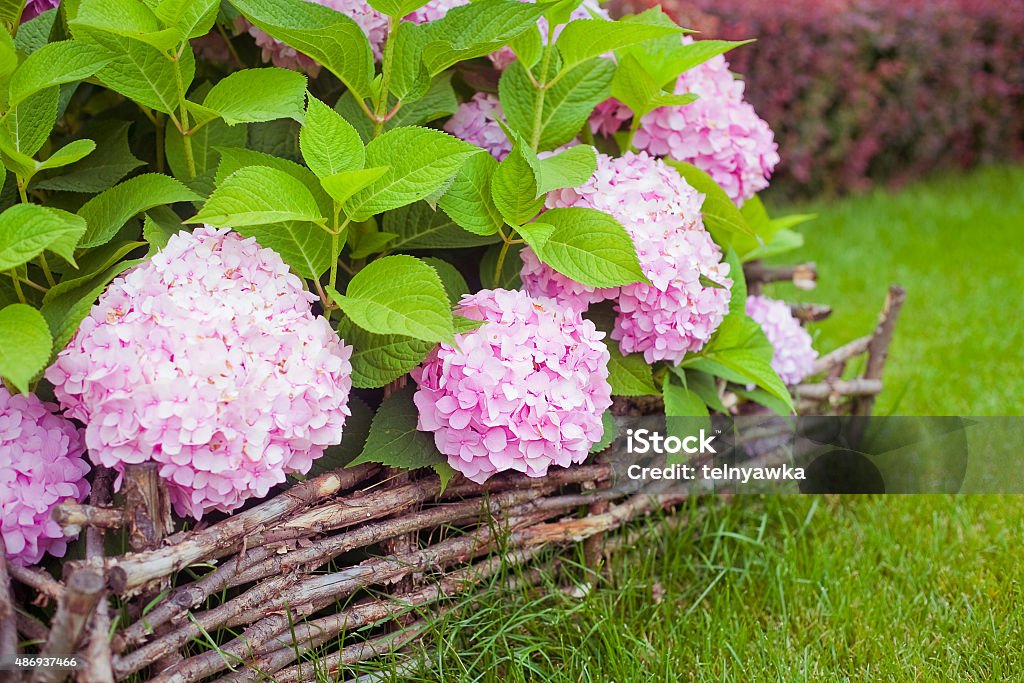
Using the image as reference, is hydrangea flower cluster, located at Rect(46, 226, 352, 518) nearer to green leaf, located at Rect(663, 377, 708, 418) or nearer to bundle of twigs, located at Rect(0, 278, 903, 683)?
bundle of twigs, located at Rect(0, 278, 903, 683)

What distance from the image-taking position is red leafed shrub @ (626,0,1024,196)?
4738 millimetres

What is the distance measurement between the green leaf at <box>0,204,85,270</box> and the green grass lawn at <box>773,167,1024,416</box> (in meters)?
1.77

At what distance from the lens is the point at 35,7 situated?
1.53m

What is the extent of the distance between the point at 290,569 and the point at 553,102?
0.83m

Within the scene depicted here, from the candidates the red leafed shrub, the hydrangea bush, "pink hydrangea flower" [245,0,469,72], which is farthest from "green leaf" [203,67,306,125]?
the red leafed shrub

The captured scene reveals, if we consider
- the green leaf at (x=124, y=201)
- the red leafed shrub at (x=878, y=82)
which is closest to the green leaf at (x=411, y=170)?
the green leaf at (x=124, y=201)

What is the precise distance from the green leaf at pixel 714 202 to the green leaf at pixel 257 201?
723 millimetres

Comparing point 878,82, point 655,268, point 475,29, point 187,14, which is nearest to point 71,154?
point 187,14

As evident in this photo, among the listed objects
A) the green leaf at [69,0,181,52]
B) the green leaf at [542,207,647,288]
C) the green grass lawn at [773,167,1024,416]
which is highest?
the green leaf at [69,0,181,52]

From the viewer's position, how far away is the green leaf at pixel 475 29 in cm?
133

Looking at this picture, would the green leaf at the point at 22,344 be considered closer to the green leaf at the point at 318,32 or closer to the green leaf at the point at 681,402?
the green leaf at the point at 318,32

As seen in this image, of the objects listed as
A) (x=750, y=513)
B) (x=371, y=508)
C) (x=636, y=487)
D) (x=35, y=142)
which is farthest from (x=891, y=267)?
(x=35, y=142)

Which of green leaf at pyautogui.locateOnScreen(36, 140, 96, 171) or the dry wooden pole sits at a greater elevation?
green leaf at pyautogui.locateOnScreen(36, 140, 96, 171)

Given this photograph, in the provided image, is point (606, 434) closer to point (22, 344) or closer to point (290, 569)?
point (290, 569)
